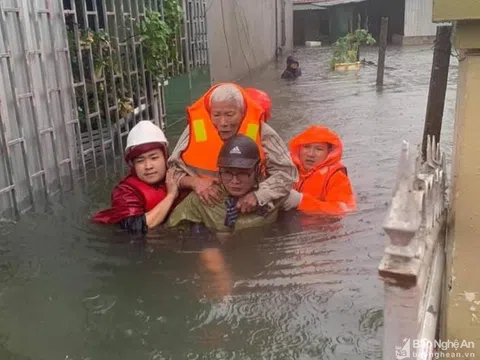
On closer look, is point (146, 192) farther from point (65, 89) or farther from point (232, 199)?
point (65, 89)

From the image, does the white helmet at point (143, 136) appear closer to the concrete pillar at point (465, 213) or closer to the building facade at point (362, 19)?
the concrete pillar at point (465, 213)

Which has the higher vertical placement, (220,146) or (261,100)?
(261,100)

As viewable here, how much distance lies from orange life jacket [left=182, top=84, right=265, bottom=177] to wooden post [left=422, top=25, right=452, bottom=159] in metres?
1.77

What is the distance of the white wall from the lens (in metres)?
26.8

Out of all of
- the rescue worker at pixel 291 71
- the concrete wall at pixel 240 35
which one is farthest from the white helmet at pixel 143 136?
the rescue worker at pixel 291 71

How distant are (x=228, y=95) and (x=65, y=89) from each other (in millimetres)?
2456

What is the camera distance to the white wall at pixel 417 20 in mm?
26797

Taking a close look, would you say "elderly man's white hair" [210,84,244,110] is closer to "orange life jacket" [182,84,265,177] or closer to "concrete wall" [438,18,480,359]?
"orange life jacket" [182,84,265,177]

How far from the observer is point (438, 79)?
546cm

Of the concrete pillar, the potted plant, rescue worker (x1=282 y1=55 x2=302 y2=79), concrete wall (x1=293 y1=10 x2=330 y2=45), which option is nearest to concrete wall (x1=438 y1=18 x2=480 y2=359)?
the concrete pillar

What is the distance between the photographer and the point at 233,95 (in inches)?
170

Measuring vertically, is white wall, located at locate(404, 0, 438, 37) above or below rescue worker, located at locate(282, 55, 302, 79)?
above

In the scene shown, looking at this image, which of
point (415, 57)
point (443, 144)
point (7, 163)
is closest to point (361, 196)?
point (443, 144)

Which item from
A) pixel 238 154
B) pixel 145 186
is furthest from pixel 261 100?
pixel 145 186
